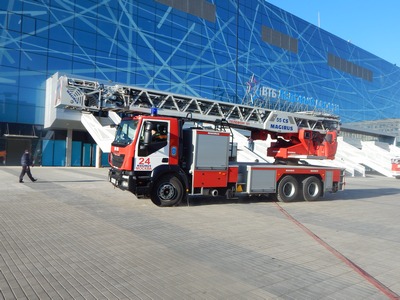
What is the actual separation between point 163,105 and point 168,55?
2991cm

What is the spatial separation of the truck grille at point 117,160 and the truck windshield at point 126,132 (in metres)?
0.42

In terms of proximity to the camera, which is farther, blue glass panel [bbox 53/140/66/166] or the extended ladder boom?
blue glass panel [bbox 53/140/66/166]

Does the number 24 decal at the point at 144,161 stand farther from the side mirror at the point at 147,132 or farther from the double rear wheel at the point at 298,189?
the double rear wheel at the point at 298,189

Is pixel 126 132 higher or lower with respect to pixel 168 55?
lower

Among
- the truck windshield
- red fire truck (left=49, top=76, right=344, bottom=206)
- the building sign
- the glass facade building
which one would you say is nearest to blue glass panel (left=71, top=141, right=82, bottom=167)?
the glass facade building

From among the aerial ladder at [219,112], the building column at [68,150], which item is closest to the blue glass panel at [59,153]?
the building column at [68,150]

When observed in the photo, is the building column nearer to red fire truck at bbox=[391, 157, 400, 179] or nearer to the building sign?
the building sign

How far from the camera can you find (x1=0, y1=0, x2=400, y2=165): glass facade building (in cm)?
3100

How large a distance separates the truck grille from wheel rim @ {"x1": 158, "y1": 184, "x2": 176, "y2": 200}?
1469mm

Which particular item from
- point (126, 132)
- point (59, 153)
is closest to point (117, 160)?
point (126, 132)

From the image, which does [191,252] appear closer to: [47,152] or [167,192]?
[167,192]

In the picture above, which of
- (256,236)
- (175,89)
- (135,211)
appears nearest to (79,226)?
(135,211)

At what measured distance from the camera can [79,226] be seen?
26.3 feet

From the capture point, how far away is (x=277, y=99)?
52.6 metres
